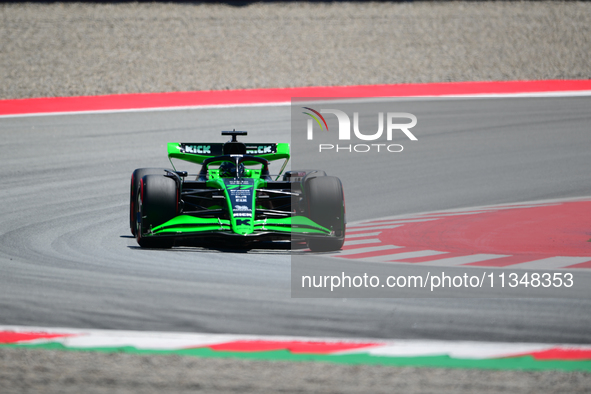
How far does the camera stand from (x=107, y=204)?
35.6 ft

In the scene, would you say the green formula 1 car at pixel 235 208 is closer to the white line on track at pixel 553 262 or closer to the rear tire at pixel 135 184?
the rear tire at pixel 135 184

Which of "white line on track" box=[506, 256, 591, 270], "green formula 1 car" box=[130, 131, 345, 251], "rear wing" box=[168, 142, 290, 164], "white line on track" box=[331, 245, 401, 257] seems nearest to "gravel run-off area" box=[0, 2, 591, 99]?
"rear wing" box=[168, 142, 290, 164]

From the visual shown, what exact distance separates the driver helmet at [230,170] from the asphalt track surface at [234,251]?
1.09 meters

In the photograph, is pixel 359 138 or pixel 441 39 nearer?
pixel 359 138

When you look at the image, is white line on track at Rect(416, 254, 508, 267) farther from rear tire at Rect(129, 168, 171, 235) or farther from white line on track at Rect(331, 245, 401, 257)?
rear tire at Rect(129, 168, 171, 235)

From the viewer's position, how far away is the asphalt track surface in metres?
5.31

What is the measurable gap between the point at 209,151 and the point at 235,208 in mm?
1859

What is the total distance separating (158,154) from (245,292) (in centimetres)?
834

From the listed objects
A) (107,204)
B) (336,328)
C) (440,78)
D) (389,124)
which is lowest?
(336,328)

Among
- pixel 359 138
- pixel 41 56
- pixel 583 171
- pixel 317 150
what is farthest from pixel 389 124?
A: pixel 41 56

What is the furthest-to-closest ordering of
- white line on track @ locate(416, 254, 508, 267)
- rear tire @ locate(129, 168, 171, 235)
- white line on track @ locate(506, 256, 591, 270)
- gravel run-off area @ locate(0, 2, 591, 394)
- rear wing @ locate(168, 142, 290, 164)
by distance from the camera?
gravel run-off area @ locate(0, 2, 591, 394), rear wing @ locate(168, 142, 290, 164), rear tire @ locate(129, 168, 171, 235), white line on track @ locate(416, 254, 508, 267), white line on track @ locate(506, 256, 591, 270)

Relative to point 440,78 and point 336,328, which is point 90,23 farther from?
point 336,328

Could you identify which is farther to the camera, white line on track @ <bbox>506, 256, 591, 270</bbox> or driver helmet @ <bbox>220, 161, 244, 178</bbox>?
driver helmet @ <bbox>220, 161, 244, 178</bbox>

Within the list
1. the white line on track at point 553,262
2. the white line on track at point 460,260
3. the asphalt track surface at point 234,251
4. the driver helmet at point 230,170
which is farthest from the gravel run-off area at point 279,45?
the white line on track at point 553,262
